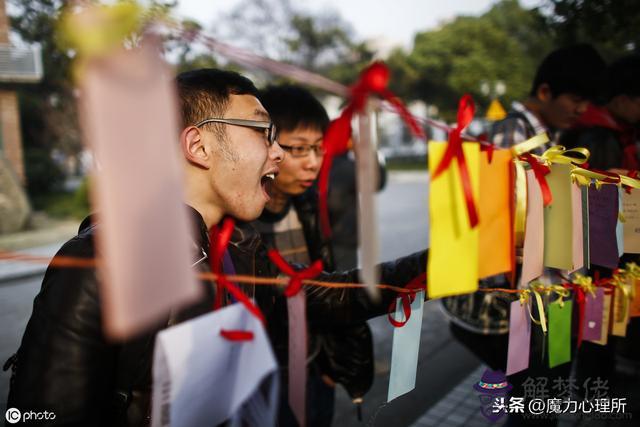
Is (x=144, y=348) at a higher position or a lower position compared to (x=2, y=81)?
lower

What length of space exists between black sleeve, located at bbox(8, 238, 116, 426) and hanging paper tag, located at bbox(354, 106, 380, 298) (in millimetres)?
643

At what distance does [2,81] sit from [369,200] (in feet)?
51.7

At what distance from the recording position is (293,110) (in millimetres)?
2076

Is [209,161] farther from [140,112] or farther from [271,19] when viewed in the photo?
[271,19]

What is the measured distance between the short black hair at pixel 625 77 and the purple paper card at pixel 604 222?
5.18 feet

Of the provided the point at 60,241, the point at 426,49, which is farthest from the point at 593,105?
the point at 426,49

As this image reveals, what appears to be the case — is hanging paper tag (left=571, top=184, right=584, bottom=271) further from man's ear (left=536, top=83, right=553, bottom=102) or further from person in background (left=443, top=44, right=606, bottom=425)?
man's ear (left=536, top=83, right=553, bottom=102)

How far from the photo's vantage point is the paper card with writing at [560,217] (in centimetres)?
125

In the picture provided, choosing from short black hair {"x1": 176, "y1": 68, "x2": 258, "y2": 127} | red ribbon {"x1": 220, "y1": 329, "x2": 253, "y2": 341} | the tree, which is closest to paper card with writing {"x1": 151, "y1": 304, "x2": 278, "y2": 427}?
red ribbon {"x1": 220, "y1": 329, "x2": 253, "y2": 341}

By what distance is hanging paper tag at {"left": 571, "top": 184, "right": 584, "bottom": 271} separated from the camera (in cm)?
129

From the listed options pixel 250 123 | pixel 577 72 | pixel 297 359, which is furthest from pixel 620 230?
pixel 250 123

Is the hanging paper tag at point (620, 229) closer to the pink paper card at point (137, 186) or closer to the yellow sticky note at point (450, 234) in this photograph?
the yellow sticky note at point (450, 234)

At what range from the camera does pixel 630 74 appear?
260cm
